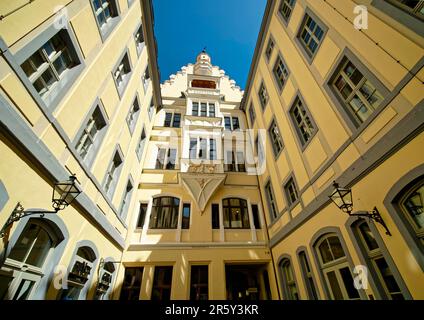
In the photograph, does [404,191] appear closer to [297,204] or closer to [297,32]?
[297,204]

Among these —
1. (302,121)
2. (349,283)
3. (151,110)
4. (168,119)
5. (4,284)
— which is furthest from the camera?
(168,119)

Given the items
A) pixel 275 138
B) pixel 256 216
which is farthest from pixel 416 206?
pixel 256 216

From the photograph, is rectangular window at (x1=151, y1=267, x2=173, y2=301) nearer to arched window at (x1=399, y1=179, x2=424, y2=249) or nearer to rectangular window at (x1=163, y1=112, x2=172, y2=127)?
arched window at (x1=399, y1=179, x2=424, y2=249)

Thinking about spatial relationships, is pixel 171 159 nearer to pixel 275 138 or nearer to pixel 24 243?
pixel 275 138

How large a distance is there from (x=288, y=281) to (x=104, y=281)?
315 inches

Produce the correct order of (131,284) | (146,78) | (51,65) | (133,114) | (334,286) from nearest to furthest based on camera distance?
(51,65), (334,286), (131,284), (133,114), (146,78)

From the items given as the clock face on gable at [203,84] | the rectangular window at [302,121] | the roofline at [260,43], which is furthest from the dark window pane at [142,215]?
the roofline at [260,43]

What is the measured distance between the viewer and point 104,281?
7992 millimetres

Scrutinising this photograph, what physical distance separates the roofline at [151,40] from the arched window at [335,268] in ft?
45.0

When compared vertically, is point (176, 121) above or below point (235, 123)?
below

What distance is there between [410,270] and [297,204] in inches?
170

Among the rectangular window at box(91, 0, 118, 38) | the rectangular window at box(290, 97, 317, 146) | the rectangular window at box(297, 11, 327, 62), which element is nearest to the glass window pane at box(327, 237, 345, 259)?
the rectangular window at box(290, 97, 317, 146)

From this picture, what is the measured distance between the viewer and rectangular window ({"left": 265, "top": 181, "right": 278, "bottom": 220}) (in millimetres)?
10703

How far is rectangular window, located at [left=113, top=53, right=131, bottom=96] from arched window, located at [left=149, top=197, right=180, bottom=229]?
6585mm
